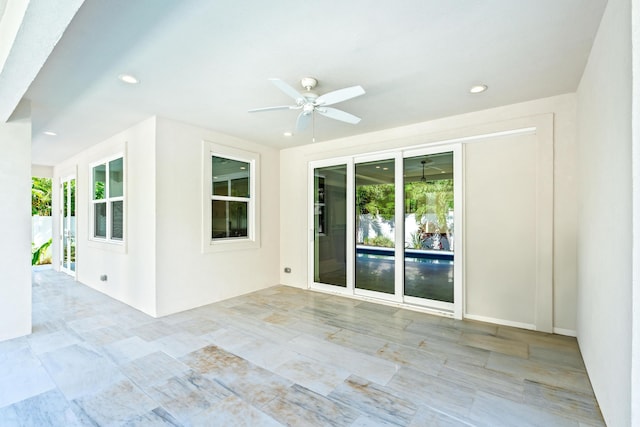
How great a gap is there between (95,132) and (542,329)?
6.63 metres

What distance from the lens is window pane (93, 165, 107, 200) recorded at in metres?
5.11

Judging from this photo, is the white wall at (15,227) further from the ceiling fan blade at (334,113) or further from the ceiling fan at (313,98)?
the ceiling fan blade at (334,113)

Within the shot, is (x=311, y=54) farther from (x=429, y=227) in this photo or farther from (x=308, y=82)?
(x=429, y=227)

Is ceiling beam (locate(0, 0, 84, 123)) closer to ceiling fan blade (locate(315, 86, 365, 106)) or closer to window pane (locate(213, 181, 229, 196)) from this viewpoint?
ceiling fan blade (locate(315, 86, 365, 106))

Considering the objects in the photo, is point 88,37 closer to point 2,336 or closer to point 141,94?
point 141,94

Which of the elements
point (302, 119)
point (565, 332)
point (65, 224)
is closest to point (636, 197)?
point (302, 119)

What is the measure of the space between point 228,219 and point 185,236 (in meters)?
0.84

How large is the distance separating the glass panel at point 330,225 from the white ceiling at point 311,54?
61.9 inches

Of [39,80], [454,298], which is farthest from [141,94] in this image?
[454,298]

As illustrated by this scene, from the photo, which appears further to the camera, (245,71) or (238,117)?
(238,117)

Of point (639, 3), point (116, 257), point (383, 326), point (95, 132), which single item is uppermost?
point (95, 132)

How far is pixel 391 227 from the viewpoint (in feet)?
14.4

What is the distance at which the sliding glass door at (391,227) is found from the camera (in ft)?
12.9

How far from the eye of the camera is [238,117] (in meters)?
3.79
